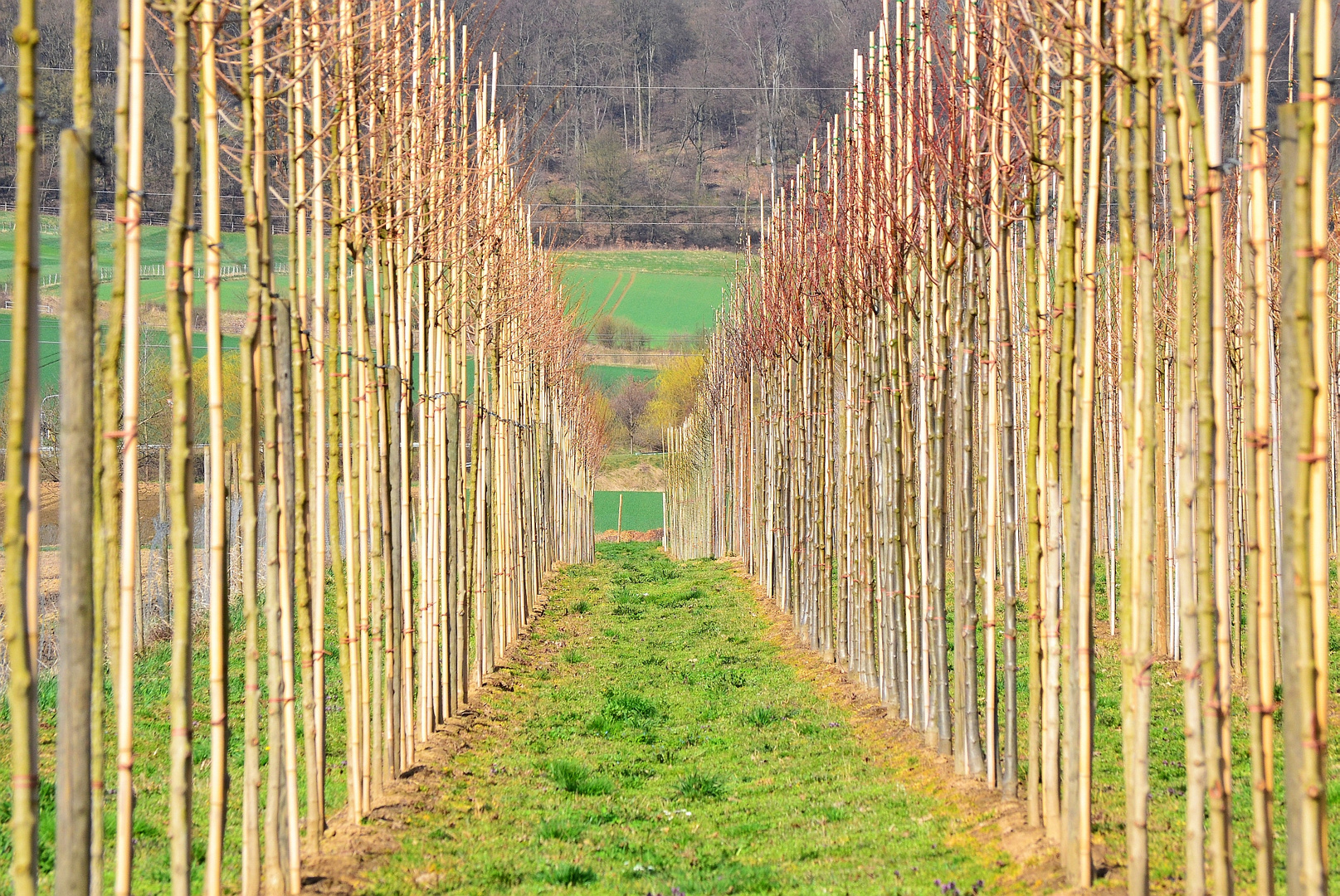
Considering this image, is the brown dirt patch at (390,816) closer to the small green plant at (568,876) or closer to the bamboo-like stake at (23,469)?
the small green plant at (568,876)

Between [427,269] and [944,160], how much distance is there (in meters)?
3.18

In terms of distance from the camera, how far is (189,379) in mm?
3715

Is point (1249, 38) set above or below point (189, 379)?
above

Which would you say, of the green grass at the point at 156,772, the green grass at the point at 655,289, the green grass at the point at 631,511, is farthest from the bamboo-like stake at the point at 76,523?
the green grass at the point at 655,289

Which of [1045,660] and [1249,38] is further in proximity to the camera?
[1045,660]

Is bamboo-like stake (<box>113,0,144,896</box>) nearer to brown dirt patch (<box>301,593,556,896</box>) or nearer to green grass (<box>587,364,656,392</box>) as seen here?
brown dirt patch (<box>301,593,556,896</box>)

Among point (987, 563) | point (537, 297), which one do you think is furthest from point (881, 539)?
point (537, 297)

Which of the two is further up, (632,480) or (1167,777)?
(632,480)

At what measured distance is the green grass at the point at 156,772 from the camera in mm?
5176

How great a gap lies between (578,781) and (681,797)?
1.85ft

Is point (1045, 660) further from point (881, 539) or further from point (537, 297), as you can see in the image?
point (537, 297)

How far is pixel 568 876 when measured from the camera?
508 cm

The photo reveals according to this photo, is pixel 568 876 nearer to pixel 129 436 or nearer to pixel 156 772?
pixel 129 436

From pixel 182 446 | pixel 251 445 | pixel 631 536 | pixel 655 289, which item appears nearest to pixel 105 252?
pixel 631 536
